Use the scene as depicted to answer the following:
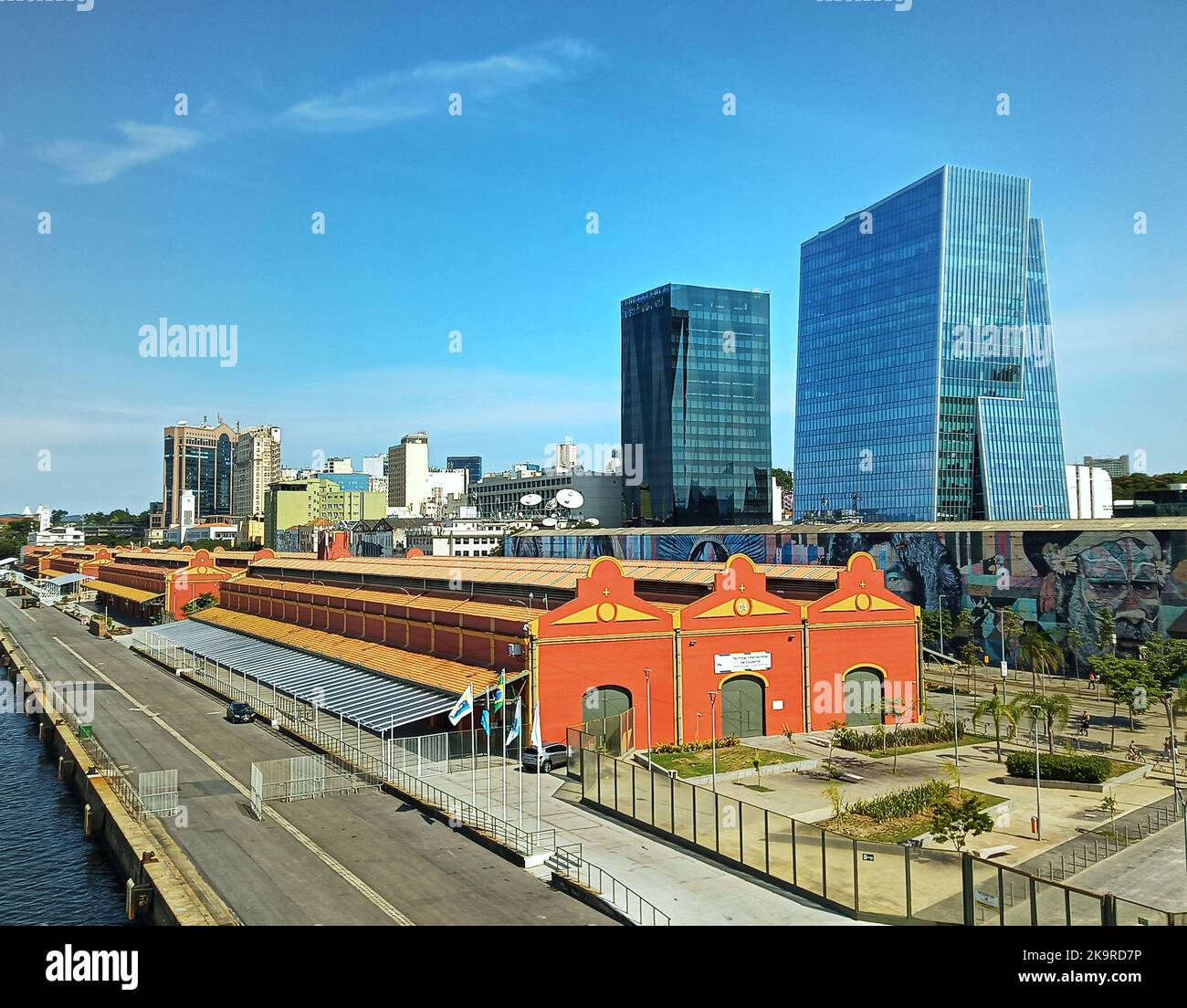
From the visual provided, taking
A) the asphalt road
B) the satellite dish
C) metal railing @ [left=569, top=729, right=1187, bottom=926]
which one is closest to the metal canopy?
the asphalt road

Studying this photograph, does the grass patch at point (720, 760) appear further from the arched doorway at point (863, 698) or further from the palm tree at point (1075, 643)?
the palm tree at point (1075, 643)

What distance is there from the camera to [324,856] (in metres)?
32.3

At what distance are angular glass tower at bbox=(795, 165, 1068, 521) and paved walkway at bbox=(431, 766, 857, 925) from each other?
4580 inches

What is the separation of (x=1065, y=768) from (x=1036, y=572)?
33575 millimetres

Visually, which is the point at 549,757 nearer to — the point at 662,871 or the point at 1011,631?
the point at 662,871

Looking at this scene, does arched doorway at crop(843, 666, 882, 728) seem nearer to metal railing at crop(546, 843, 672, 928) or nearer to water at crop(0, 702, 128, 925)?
metal railing at crop(546, 843, 672, 928)

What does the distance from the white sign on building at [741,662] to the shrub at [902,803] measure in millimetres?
14579

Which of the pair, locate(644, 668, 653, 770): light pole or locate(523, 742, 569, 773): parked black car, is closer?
locate(523, 742, 569, 773): parked black car

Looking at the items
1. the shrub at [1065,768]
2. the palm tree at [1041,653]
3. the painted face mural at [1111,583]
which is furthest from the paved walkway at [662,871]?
the painted face mural at [1111,583]

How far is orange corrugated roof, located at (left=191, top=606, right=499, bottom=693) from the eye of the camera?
169 feet

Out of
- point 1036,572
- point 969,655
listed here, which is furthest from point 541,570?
point 1036,572

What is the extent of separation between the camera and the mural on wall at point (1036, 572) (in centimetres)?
6494
